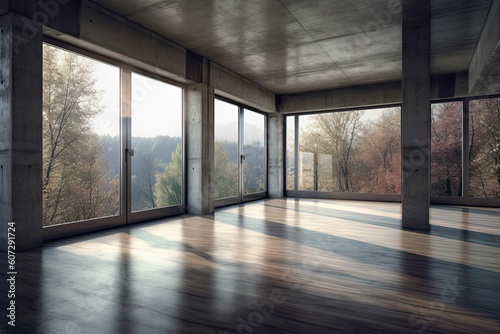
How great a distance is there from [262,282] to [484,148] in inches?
346

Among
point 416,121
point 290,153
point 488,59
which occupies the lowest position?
point 290,153

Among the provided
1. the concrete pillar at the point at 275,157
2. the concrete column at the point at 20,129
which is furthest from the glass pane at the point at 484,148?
the concrete column at the point at 20,129

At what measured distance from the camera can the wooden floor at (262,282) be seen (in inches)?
87.7

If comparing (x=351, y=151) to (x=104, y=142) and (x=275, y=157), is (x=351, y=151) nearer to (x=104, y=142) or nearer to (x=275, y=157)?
(x=275, y=157)

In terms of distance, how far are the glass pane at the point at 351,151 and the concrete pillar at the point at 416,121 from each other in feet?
15.7

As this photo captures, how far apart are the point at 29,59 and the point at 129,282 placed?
327 cm

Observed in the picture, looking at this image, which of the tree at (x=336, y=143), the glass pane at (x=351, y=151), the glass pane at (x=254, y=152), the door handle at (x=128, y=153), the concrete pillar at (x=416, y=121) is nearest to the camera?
the concrete pillar at (x=416, y=121)

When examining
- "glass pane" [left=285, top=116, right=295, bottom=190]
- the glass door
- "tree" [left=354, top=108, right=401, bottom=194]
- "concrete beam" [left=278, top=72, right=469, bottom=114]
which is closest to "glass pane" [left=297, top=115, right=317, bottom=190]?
"glass pane" [left=285, top=116, right=295, bottom=190]

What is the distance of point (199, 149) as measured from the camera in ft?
24.2

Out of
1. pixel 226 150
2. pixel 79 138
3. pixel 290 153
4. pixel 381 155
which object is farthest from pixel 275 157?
pixel 79 138

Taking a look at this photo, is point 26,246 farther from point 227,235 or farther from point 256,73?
point 256,73

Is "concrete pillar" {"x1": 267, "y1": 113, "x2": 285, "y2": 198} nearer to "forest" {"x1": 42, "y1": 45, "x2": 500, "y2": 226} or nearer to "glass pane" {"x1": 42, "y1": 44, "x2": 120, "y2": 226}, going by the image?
"forest" {"x1": 42, "y1": 45, "x2": 500, "y2": 226}

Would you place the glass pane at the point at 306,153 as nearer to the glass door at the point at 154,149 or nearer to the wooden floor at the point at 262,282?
the glass door at the point at 154,149

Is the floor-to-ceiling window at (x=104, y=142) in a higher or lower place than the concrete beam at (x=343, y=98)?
lower
